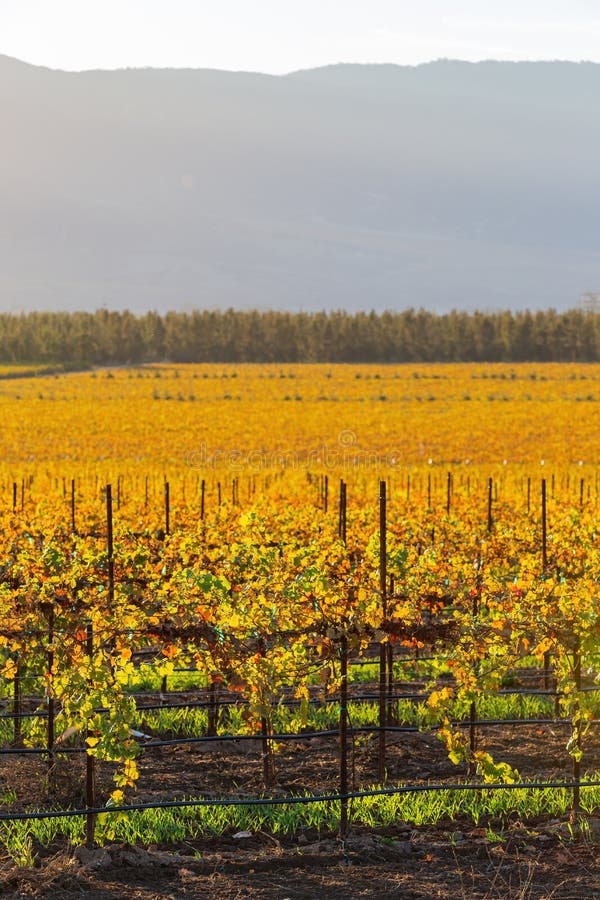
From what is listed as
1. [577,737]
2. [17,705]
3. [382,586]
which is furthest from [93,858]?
[17,705]

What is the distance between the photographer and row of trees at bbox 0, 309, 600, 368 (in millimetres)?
121188

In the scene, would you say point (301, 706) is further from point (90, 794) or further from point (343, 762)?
point (90, 794)

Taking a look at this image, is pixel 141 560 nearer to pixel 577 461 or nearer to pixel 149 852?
pixel 149 852

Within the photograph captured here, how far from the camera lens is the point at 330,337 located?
122875mm

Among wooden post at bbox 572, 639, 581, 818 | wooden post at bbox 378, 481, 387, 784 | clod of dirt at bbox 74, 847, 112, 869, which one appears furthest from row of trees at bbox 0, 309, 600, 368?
clod of dirt at bbox 74, 847, 112, 869

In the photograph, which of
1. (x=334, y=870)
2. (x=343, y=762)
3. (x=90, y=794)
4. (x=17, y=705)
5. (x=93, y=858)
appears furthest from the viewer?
(x=17, y=705)

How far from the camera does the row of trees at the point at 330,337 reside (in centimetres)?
12119

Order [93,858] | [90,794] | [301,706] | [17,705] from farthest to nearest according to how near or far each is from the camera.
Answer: [17,705] < [301,706] < [90,794] < [93,858]

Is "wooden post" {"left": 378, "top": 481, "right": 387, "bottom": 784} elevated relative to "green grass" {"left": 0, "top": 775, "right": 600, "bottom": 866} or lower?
elevated

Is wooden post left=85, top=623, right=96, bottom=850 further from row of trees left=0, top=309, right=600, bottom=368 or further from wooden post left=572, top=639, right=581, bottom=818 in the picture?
row of trees left=0, top=309, right=600, bottom=368

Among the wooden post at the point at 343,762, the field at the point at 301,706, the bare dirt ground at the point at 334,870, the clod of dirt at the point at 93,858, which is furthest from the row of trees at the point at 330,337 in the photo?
the bare dirt ground at the point at 334,870

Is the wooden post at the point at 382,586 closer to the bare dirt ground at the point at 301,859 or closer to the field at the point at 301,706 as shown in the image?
the field at the point at 301,706

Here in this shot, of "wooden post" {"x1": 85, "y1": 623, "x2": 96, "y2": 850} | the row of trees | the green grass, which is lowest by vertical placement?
the green grass

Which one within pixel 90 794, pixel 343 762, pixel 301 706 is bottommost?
pixel 90 794
